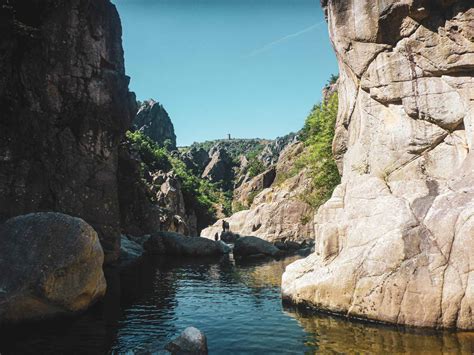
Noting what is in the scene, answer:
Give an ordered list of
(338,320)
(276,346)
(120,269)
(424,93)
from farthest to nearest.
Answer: (120,269)
(424,93)
(338,320)
(276,346)

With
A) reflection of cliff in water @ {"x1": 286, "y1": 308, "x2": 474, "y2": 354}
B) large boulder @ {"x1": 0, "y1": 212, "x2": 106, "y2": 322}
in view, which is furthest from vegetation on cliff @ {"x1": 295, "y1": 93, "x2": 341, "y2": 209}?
large boulder @ {"x1": 0, "y1": 212, "x2": 106, "y2": 322}

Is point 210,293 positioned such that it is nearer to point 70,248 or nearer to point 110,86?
point 70,248

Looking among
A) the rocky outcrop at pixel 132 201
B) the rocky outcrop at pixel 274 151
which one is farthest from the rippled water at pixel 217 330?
the rocky outcrop at pixel 274 151

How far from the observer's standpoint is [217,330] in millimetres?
16234

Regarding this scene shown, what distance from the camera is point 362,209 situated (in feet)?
62.3

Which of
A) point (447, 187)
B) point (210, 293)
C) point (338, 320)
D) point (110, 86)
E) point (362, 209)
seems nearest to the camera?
point (338, 320)

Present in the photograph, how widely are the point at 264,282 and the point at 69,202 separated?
16099mm

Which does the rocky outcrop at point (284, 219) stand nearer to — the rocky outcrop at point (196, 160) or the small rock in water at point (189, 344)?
the small rock in water at point (189, 344)

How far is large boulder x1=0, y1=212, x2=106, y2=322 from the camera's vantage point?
1595cm

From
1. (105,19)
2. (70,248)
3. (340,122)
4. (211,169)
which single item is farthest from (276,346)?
(211,169)

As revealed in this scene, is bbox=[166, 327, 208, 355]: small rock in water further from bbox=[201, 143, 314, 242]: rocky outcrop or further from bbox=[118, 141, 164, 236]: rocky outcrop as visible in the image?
bbox=[201, 143, 314, 242]: rocky outcrop

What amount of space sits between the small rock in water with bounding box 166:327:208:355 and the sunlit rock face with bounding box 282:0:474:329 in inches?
244

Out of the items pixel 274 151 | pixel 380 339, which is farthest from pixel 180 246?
pixel 274 151

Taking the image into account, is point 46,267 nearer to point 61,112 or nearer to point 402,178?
point 402,178
